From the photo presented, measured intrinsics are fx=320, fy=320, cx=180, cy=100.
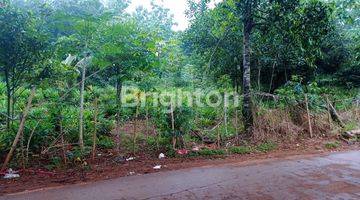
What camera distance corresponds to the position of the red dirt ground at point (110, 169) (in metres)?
5.78

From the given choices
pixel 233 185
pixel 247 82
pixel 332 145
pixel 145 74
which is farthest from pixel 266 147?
pixel 145 74

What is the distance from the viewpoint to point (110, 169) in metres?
6.73

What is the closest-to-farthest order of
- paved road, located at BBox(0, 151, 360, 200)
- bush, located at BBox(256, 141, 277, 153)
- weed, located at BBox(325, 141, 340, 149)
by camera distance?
paved road, located at BBox(0, 151, 360, 200) < bush, located at BBox(256, 141, 277, 153) < weed, located at BBox(325, 141, 340, 149)

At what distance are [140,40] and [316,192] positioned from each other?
490 centimetres

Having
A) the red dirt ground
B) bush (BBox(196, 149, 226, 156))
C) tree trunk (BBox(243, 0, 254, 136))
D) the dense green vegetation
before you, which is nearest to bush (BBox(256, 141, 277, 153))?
the dense green vegetation

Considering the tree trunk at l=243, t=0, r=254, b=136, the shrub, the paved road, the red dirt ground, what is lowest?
the paved road

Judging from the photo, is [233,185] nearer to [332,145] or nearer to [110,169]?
[110,169]

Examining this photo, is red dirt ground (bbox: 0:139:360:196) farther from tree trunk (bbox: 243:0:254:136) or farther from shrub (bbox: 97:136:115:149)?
tree trunk (bbox: 243:0:254:136)

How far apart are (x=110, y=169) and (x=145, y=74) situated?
3819 mm

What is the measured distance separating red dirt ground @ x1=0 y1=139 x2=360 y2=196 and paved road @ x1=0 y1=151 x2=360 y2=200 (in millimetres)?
344

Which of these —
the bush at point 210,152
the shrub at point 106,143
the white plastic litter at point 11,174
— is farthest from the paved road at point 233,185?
the shrub at point 106,143

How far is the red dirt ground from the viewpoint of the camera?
19.0 feet

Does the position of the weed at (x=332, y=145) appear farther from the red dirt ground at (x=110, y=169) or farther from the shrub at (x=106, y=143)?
the shrub at (x=106, y=143)

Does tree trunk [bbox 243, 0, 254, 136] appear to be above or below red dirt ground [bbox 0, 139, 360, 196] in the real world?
above
